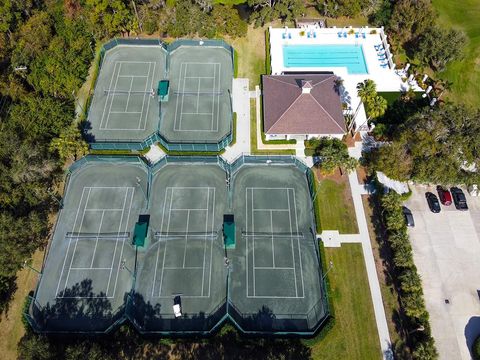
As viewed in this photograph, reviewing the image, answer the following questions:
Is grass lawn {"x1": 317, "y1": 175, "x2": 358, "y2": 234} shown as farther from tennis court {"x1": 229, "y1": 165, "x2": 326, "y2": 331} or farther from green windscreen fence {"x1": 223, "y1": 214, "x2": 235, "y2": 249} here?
green windscreen fence {"x1": 223, "y1": 214, "x2": 235, "y2": 249}

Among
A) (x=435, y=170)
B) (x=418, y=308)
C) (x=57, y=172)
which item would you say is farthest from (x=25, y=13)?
(x=418, y=308)

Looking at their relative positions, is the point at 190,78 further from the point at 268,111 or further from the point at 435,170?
the point at 435,170

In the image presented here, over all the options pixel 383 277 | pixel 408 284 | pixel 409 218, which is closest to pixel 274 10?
pixel 409 218

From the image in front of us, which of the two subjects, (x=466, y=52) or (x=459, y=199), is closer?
(x=459, y=199)

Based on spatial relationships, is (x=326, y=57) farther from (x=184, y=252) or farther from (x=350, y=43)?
(x=184, y=252)

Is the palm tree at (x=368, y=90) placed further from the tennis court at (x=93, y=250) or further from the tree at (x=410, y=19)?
the tennis court at (x=93, y=250)

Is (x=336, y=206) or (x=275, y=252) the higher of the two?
(x=336, y=206)

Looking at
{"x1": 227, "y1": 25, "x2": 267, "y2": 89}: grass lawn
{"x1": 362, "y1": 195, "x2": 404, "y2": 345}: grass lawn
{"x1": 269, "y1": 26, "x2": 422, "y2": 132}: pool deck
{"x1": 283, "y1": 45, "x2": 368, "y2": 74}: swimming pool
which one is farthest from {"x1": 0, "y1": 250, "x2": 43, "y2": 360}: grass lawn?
{"x1": 283, "y1": 45, "x2": 368, "y2": 74}: swimming pool
